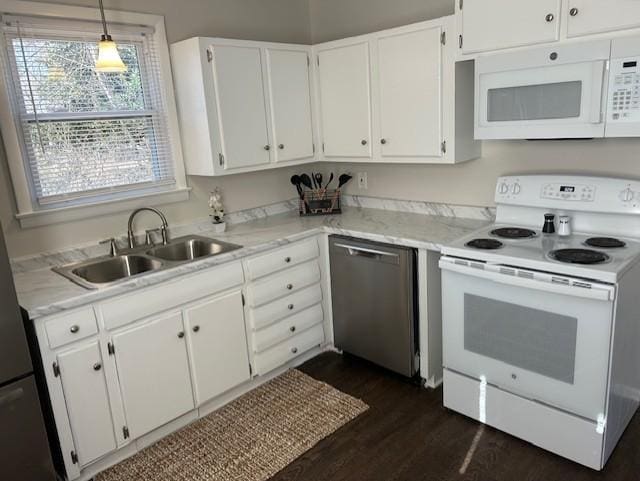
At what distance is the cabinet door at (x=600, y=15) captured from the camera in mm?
2000

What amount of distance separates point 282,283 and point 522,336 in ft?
4.56

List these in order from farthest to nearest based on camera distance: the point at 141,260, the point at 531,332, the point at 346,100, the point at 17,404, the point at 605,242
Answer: the point at 346,100
the point at 141,260
the point at 605,242
the point at 531,332
the point at 17,404

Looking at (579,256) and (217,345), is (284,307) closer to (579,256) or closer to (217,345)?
(217,345)

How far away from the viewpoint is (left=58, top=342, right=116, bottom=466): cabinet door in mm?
2158

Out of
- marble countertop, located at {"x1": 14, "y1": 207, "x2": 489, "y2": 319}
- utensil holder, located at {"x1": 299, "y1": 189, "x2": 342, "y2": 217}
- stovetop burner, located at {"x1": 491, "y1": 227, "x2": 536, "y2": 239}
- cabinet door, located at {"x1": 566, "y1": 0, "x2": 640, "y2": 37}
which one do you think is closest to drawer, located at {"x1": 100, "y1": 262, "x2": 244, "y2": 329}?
marble countertop, located at {"x1": 14, "y1": 207, "x2": 489, "y2": 319}

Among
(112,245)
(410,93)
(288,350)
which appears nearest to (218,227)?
(112,245)

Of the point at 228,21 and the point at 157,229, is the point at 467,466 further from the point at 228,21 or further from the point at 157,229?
the point at 228,21

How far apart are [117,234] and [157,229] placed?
230mm

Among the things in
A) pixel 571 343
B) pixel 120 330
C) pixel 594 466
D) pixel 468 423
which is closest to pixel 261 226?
pixel 120 330

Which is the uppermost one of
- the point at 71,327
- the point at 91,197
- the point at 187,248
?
the point at 91,197

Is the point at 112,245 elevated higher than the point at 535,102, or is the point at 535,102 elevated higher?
the point at 535,102

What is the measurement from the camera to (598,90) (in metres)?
2.15

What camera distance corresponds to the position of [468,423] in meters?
2.53

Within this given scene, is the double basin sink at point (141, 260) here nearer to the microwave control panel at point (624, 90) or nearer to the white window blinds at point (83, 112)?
the white window blinds at point (83, 112)
